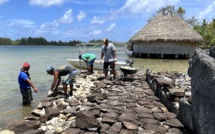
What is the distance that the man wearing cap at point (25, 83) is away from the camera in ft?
22.3

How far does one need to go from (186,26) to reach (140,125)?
23096 millimetres

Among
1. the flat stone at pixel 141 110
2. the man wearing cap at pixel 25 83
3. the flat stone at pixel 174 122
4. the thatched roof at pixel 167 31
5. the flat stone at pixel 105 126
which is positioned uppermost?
the thatched roof at pixel 167 31

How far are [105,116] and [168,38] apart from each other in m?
20.0

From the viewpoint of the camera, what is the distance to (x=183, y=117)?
477cm

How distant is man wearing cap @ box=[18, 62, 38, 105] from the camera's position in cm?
680

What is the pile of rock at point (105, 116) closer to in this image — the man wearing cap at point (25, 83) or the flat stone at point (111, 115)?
the flat stone at point (111, 115)

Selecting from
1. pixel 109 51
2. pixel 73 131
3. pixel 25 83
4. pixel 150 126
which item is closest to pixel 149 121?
pixel 150 126

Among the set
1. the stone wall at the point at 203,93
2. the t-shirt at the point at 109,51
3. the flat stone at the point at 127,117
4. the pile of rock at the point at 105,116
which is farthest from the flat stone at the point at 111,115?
the t-shirt at the point at 109,51

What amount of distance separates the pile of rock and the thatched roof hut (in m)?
17.3

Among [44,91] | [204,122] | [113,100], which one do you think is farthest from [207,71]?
Answer: [44,91]

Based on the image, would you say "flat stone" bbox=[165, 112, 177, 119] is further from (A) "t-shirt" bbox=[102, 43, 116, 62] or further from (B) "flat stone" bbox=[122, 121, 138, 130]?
(A) "t-shirt" bbox=[102, 43, 116, 62]

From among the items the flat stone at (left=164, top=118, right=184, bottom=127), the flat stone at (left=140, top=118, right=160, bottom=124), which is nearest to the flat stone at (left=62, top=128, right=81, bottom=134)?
the flat stone at (left=140, top=118, right=160, bottom=124)

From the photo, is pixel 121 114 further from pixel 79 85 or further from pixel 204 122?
pixel 79 85

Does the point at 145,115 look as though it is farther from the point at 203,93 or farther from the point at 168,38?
the point at 168,38
